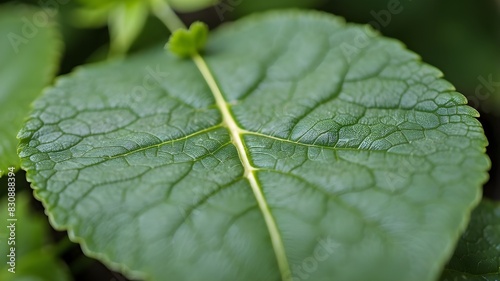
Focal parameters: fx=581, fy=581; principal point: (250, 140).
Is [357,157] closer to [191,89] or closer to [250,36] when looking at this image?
[191,89]

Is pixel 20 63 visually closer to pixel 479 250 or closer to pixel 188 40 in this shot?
pixel 188 40

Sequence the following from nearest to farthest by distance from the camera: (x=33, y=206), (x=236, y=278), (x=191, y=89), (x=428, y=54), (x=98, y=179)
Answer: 1. (x=236, y=278)
2. (x=98, y=179)
3. (x=191, y=89)
4. (x=33, y=206)
5. (x=428, y=54)

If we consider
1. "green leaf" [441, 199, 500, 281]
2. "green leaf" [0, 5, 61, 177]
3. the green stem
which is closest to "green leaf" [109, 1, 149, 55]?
the green stem

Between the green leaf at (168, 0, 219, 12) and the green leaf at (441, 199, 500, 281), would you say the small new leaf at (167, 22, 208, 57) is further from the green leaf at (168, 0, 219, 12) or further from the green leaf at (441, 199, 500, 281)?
the green leaf at (441, 199, 500, 281)

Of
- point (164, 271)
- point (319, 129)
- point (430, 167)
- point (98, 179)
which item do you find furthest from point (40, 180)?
point (430, 167)

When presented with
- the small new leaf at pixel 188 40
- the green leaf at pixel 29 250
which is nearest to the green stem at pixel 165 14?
the small new leaf at pixel 188 40

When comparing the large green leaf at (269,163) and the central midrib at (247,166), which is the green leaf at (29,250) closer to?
the large green leaf at (269,163)
